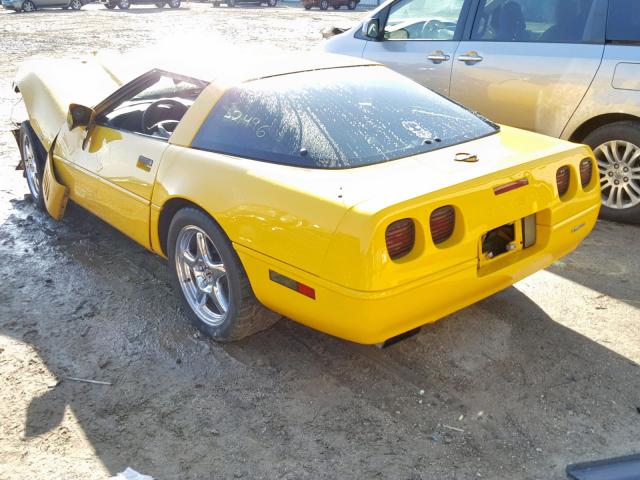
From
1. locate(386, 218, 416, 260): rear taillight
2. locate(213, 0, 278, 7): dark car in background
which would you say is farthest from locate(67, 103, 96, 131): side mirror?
locate(213, 0, 278, 7): dark car in background

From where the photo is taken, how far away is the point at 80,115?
406cm

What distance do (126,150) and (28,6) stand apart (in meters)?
29.6

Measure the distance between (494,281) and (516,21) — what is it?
309 centimetres

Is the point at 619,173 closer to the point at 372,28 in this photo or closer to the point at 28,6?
the point at 372,28

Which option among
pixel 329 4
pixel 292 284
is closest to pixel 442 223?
pixel 292 284

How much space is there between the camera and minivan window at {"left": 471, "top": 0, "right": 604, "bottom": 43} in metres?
4.89

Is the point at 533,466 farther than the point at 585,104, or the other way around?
the point at 585,104

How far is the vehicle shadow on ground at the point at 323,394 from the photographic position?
2621 mm

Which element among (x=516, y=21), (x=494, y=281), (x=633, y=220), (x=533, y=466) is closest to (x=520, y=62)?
(x=516, y=21)

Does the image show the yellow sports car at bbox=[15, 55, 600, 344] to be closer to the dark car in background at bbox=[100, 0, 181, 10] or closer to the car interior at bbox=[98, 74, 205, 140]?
the car interior at bbox=[98, 74, 205, 140]

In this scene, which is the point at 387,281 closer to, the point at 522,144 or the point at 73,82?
the point at 522,144

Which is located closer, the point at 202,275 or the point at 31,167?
the point at 202,275

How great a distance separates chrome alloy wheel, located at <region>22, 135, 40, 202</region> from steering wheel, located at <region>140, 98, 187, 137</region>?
1.49 metres

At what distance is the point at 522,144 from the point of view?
11.1 ft
